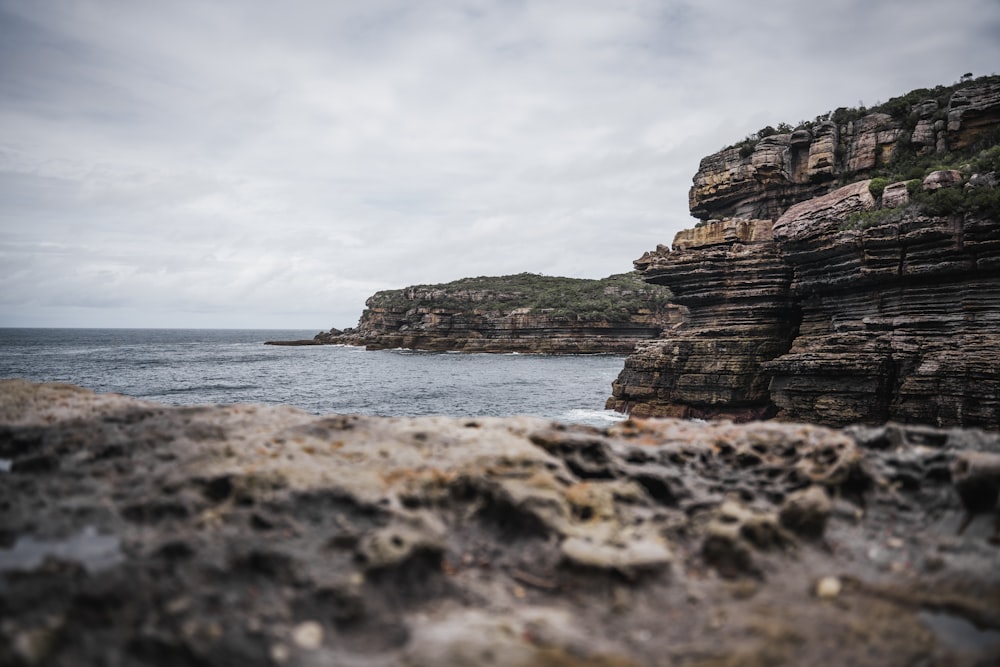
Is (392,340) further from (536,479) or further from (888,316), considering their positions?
(536,479)

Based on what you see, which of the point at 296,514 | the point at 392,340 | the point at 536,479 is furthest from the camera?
the point at 392,340

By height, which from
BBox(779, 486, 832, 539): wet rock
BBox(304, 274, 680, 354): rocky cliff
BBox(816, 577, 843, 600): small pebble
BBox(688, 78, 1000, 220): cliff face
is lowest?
BBox(816, 577, 843, 600): small pebble

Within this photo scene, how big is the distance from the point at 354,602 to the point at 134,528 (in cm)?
272

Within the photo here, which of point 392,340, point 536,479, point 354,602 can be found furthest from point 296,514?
point 392,340

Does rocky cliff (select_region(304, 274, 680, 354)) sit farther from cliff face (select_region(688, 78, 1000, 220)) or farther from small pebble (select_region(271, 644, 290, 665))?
small pebble (select_region(271, 644, 290, 665))

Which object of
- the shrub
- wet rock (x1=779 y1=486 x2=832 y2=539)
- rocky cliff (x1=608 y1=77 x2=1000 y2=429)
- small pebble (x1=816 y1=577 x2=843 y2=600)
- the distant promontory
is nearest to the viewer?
small pebble (x1=816 y1=577 x2=843 y2=600)

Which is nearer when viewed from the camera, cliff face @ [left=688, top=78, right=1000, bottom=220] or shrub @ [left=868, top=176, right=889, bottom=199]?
shrub @ [left=868, top=176, right=889, bottom=199]

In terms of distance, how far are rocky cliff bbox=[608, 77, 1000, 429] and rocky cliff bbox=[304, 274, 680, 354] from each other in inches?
2456

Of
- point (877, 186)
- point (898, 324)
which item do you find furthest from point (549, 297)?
point (898, 324)

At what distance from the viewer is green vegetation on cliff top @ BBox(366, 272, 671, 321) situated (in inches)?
4033

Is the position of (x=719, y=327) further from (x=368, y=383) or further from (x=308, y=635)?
(x=368, y=383)

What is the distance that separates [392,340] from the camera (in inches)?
4432

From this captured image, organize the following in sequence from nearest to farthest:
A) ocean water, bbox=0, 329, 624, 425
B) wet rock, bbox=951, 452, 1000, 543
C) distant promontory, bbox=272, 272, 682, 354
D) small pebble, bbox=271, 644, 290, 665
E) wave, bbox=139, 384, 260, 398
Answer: small pebble, bbox=271, 644, 290, 665
wet rock, bbox=951, 452, 1000, 543
ocean water, bbox=0, 329, 624, 425
wave, bbox=139, 384, 260, 398
distant promontory, bbox=272, 272, 682, 354

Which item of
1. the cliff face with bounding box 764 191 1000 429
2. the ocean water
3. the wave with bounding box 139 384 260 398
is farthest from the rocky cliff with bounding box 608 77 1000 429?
the wave with bounding box 139 384 260 398
